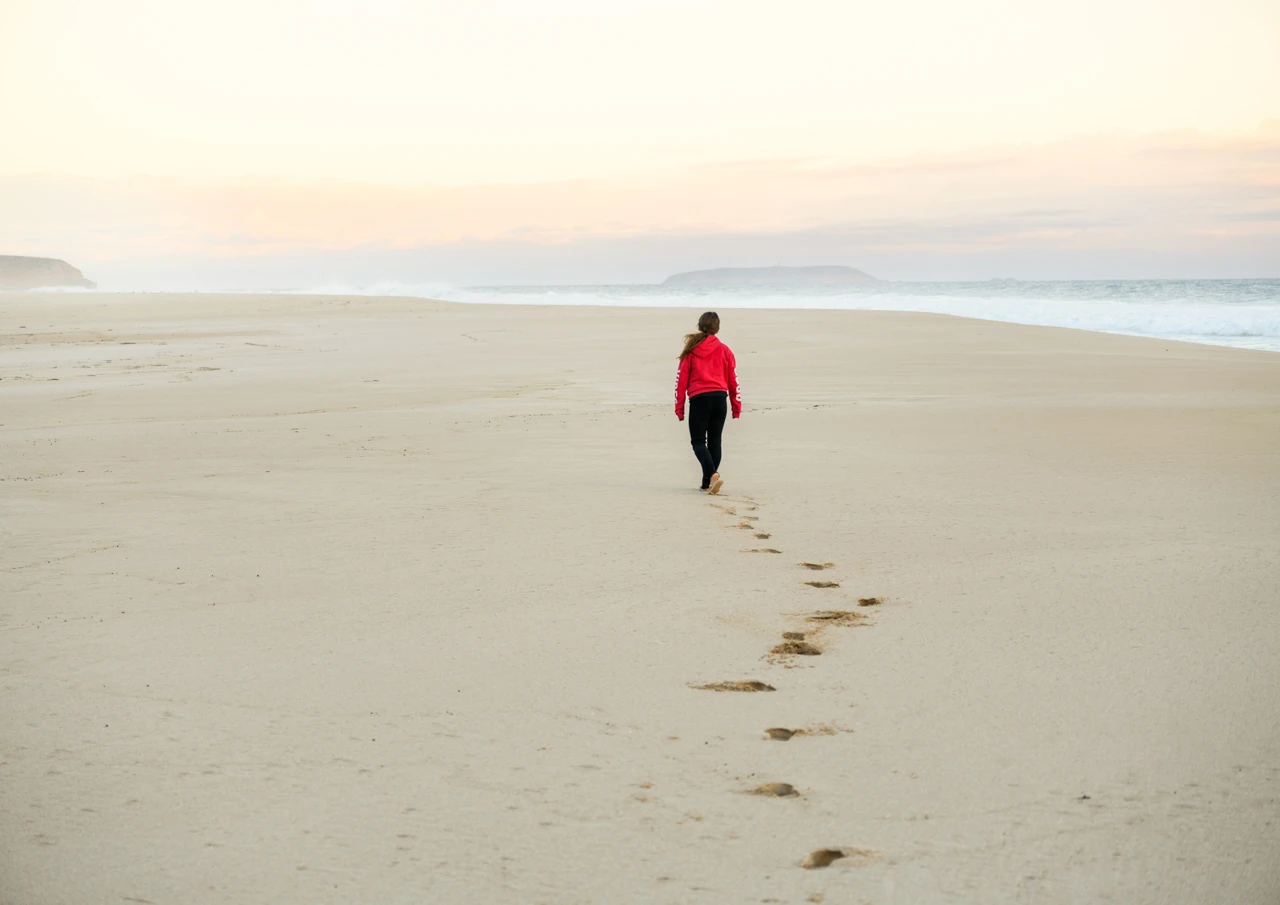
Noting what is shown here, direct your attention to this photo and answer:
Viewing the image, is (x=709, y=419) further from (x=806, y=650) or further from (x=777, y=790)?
(x=777, y=790)

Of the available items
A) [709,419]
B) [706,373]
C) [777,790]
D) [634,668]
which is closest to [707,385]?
[706,373]

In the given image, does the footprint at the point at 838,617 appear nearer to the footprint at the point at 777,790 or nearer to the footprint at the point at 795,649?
the footprint at the point at 795,649

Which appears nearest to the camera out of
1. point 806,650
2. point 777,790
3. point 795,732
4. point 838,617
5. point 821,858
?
point 821,858

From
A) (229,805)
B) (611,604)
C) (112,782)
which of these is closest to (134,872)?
(229,805)

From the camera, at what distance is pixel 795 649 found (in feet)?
14.7

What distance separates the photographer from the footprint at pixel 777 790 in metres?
3.19

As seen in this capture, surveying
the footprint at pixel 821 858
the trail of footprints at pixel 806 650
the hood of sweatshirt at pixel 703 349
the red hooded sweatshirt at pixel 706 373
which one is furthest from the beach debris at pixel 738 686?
the hood of sweatshirt at pixel 703 349

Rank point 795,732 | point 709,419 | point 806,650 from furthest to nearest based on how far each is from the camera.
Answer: point 709,419 < point 806,650 < point 795,732

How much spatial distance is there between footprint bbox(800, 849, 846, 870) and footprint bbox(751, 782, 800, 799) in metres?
0.30

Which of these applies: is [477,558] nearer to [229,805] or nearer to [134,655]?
[134,655]

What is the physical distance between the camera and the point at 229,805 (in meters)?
3.15

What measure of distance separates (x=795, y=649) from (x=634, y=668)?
68 centimetres

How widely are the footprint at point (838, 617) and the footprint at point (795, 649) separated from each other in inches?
13.5

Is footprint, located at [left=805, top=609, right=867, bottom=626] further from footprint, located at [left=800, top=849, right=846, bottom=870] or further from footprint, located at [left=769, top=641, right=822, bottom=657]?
footprint, located at [left=800, top=849, right=846, bottom=870]
